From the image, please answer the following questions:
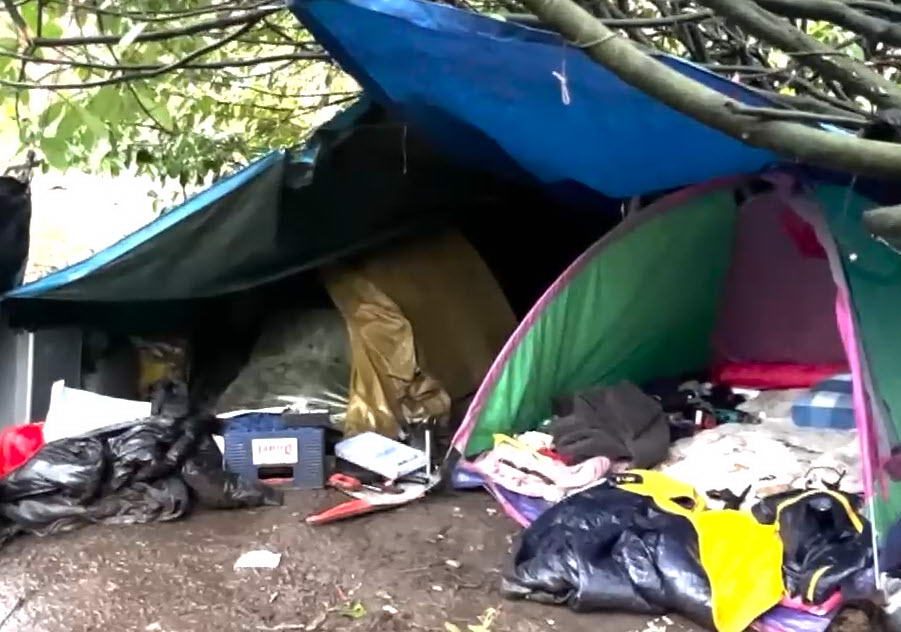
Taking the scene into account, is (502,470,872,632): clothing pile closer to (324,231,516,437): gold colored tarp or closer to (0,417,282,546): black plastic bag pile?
(0,417,282,546): black plastic bag pile

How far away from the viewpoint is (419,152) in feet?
11.0

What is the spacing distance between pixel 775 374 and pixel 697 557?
1.83 meters

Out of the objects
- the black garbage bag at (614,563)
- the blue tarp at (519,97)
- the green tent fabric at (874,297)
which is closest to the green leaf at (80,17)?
the blue tarp at (519,97)

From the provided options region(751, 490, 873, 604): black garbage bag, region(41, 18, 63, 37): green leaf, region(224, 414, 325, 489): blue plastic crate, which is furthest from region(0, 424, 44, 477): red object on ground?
region(751, 490, 873, 604): black garbage bag

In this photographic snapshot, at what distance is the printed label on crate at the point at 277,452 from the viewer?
3074 millimetres

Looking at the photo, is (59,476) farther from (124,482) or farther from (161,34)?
(161,34)

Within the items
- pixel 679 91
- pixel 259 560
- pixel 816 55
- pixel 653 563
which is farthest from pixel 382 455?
pixel 679 91

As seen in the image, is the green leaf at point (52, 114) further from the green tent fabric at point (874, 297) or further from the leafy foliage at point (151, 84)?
the green tent fabric at point (874, 297)

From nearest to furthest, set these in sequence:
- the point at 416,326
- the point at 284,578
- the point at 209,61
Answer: the point at 284,578 < the point at 209,61 < the point at 416,326

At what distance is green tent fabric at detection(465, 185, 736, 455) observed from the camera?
3197 mm

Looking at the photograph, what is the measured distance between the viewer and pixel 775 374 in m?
3.99

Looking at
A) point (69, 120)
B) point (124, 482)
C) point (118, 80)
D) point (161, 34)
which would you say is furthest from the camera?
point (124, 482)

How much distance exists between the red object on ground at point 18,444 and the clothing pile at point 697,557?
1.46 metres

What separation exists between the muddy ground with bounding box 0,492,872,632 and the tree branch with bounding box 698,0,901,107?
1.30 metres
